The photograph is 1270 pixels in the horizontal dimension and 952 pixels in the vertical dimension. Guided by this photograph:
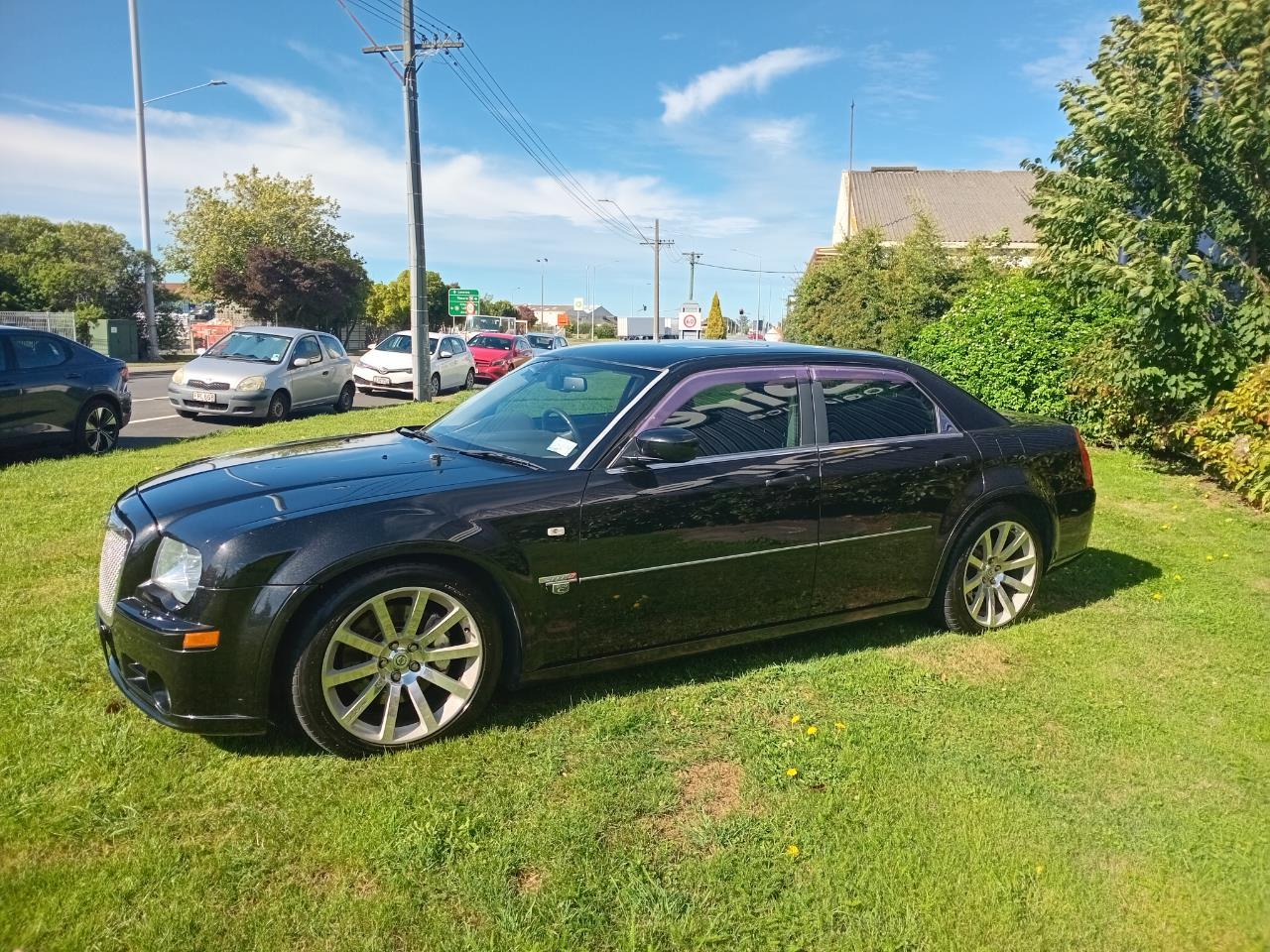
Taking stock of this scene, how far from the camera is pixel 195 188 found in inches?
1873

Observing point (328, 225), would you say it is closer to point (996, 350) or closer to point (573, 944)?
point (996, 350)

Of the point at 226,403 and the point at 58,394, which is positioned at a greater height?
the point at 58,394

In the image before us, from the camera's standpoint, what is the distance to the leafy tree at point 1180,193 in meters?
8.41

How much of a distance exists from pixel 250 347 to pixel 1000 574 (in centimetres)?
1282

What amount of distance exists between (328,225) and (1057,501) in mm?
51426

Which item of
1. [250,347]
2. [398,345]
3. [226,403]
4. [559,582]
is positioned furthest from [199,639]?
[398,345]

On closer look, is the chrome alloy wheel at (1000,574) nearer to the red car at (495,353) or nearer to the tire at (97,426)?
the tire at (97,426)

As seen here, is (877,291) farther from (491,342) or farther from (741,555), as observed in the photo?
(741,555)

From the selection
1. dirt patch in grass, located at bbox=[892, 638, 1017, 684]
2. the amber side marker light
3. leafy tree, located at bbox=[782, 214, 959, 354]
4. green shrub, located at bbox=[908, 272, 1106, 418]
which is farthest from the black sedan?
leafy tree, located at bbox=[782, 214, 959, 354]

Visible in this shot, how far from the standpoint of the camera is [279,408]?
13.9 metres

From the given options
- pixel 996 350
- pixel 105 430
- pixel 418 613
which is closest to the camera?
pixel 418 613

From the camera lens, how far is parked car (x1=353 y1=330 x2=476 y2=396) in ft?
65.7

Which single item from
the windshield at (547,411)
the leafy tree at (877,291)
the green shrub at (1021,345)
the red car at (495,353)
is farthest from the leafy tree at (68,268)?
the windshield at (547,411)

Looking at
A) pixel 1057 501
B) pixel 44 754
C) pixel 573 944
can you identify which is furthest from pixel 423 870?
pixel 1057 501
